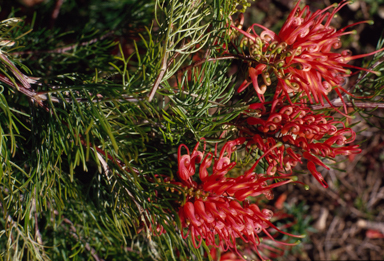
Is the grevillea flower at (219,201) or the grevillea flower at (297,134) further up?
the grevillea flower at (297,134)

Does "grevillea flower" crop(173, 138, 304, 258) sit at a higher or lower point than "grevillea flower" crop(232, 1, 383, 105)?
lower

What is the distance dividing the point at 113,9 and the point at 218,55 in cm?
70

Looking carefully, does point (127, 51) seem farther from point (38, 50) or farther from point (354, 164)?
point (354, 164)

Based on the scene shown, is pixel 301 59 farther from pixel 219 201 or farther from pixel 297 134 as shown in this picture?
pixel 219 201

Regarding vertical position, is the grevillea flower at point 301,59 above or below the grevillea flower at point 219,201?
above

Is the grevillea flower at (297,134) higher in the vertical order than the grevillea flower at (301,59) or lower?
lower

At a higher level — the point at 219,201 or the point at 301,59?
the point at 301,59

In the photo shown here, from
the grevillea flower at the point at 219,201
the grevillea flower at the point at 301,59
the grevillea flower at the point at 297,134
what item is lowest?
the grevillea flower at the point at 219,201

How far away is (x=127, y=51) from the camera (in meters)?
1.10

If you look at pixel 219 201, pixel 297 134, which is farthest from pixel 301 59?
pixel 219 201

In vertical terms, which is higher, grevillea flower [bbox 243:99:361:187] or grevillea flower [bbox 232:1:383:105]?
grevillea flower [bbox 232:1:383:105]

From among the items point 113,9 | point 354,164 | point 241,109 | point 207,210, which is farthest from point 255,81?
point 354,164

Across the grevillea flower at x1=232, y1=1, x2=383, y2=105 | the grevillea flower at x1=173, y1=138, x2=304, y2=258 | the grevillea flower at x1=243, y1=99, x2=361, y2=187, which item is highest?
the grevillea flower at x1=232, y1=1, x2=383, y2=105

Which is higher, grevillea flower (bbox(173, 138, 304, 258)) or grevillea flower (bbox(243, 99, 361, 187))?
grevillea flower (bbox(243, 99, 361, 187))
